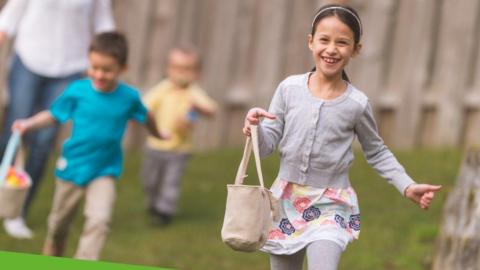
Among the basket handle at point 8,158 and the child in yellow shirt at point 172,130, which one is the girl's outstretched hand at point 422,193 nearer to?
the basket handle at point 8,158

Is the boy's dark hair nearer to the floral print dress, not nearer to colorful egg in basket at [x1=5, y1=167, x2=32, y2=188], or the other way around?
colorful egg in basket at [x1=5, y1=167, x2=32, y2=188]

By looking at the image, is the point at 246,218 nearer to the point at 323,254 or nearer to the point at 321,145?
the point at 323,254

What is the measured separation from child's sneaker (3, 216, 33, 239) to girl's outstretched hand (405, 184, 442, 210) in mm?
3543

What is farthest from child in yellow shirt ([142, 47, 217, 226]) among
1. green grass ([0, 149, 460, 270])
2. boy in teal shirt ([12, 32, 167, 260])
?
boy in teal shirt ([12, 32, 167, 260])

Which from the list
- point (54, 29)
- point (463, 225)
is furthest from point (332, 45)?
point (54, 29)

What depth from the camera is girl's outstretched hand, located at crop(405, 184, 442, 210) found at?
4965 millimetres

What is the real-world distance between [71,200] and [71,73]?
128 cm

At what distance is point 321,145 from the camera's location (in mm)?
5082

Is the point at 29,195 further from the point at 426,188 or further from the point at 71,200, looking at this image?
the point at 426,188

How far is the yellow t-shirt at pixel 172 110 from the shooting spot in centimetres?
916

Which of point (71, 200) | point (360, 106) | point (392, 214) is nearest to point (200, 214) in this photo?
point (392, 214)

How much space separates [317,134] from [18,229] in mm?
3433

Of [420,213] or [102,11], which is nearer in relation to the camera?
[102,11]

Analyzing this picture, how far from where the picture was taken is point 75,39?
25.9 ft
